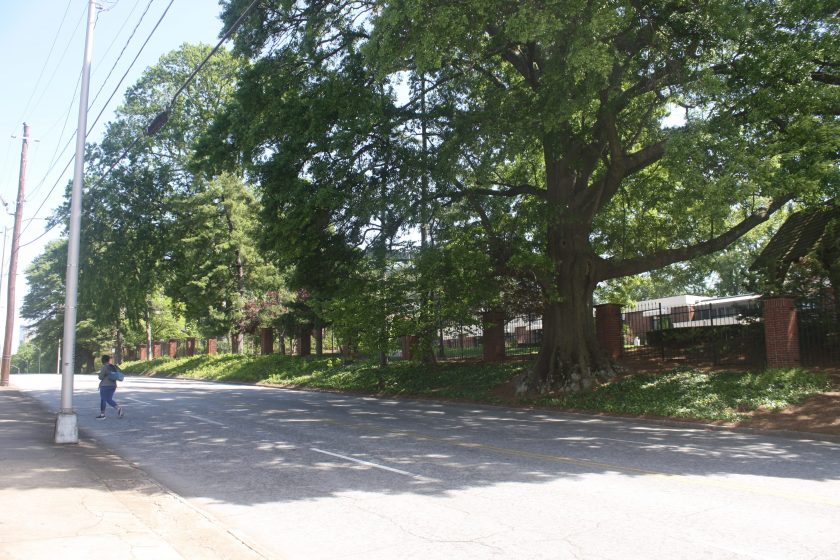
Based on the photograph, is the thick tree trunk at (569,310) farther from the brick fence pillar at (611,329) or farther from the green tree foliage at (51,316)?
the green tree foliage at (51,316)

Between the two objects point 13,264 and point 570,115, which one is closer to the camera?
point 570,115

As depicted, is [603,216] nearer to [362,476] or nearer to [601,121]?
[601,121]

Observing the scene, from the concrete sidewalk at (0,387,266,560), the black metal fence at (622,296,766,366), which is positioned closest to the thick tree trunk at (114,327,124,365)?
the black metal fence at (622,296,766,366)

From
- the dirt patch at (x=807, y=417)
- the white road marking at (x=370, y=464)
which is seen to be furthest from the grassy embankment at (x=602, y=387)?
the white road marking at (x=370, y=464)

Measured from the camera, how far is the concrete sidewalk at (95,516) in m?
5.21

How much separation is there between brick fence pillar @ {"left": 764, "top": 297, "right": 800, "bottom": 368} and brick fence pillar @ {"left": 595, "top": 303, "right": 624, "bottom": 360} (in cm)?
673

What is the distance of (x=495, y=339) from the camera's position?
1048 inches

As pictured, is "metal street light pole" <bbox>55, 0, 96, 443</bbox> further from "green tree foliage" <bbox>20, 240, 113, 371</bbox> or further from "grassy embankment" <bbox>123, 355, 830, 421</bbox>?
"green tree foliage" <bbox>20, 240, 113, 371</bbox>

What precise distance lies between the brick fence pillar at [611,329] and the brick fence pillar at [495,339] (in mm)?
4160

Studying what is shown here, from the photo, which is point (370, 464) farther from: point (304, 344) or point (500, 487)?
point (304, 344)

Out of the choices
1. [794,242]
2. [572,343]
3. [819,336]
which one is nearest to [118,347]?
[572,343]

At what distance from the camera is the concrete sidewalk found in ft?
17.1

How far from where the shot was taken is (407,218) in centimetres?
1734

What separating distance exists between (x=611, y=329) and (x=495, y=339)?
492cm
